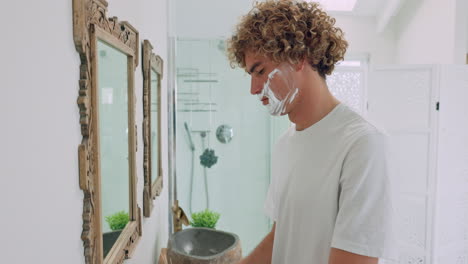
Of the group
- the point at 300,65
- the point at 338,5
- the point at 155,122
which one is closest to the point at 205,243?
the point at 155,122

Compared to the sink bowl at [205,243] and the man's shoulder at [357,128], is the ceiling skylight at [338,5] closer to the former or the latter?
the sink bowl at [205,243]

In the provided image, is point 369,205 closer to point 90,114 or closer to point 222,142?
point 90,114

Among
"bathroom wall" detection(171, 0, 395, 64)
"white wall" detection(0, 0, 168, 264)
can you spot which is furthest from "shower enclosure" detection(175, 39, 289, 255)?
"white wall" detection(0, 0, 168, 264)

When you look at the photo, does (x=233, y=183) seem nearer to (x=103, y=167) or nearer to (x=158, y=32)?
(x=158, y=32)

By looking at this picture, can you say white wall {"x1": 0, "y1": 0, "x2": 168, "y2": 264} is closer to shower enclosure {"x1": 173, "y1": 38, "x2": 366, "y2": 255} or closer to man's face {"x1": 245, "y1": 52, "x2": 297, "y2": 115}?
man's face {"x1": 245, "y1": 52, "x2": 297, "y2": 115}

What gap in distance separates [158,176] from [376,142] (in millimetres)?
1197

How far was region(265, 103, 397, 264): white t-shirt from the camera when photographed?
2.23ft

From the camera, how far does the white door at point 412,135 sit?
2.30 metres

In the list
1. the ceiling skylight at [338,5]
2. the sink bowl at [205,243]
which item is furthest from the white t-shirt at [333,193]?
the ceiling skylight at [338,5]

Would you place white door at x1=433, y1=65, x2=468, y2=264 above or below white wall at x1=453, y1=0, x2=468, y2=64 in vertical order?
below

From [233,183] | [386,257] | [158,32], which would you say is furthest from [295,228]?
[233,183]

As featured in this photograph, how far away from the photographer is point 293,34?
847mm

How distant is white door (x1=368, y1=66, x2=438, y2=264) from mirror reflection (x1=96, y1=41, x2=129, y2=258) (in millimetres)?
1935

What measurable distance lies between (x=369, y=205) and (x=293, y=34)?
0.44 metres
